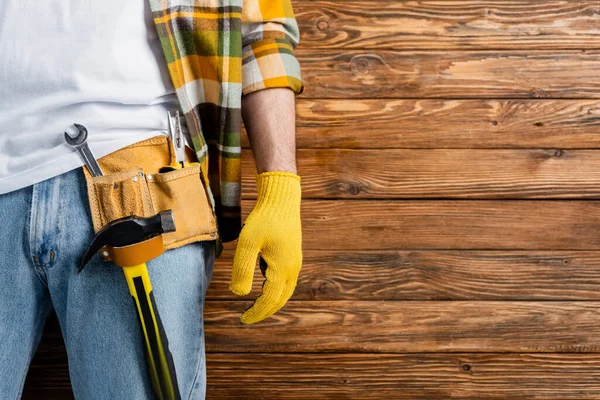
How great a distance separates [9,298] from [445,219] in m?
0.77

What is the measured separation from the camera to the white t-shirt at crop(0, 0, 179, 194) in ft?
1.75

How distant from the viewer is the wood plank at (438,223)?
101 centimetres

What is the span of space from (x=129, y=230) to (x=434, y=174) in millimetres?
660

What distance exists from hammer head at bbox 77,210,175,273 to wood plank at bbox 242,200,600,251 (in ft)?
1.49

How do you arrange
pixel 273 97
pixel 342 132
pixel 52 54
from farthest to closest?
pixel 342 132
pixel 273 97
pixel 52 54

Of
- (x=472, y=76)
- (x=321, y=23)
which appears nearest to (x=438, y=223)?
(x=472, y=76)

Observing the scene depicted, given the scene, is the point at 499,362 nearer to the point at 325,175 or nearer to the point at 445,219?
the point at 445,219

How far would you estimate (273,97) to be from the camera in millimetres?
668

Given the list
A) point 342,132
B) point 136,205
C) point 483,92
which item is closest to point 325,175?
point 342,132

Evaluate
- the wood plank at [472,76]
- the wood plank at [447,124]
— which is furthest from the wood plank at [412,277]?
the wood plank at [472,76]

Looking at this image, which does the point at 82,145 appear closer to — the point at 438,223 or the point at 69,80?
the point at 69,80

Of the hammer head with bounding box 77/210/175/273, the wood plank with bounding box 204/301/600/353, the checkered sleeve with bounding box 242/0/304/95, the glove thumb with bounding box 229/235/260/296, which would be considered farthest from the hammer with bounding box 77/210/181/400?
the wood plank with bounding box 204/301/600/353

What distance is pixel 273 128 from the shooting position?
665 mm

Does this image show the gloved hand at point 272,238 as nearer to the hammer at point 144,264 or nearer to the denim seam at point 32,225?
the hammer at point 144,264
